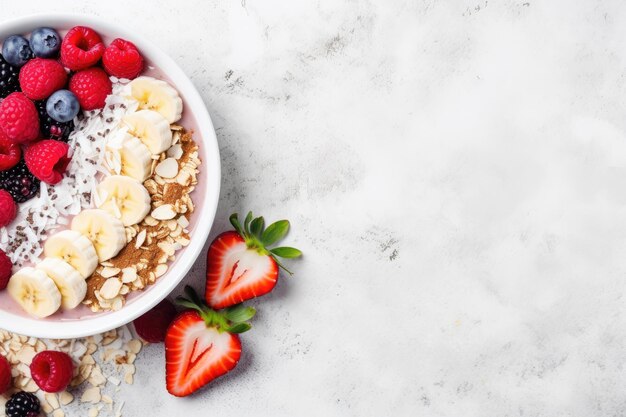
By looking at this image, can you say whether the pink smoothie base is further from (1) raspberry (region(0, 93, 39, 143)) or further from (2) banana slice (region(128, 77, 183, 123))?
(1) raspberry (region(0, 93, 39, 143))

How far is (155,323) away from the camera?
160cm

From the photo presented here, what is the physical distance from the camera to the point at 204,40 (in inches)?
62.9

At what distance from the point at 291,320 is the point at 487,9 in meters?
0.79

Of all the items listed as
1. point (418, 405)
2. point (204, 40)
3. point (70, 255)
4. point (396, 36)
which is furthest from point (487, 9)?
point (70, 255)

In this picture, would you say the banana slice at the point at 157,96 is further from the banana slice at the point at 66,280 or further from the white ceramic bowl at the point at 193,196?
the banana slice at the point at 66,280

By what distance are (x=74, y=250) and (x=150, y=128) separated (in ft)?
0.90

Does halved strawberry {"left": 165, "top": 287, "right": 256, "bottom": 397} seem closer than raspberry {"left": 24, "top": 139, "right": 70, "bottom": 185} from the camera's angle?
No

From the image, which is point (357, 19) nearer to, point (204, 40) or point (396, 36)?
point (396, 36)

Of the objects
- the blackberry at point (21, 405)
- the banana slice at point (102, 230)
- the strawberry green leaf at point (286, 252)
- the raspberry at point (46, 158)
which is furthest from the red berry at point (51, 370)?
the strawberry green leaf at point (286, 252)

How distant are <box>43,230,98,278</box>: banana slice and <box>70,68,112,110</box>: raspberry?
248 mm

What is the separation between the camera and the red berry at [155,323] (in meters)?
1.60

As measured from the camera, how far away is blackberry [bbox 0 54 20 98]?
1.38 metres

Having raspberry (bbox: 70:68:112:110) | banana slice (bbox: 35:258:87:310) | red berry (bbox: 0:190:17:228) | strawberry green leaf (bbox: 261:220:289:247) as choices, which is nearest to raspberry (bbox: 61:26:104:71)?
raspberry (bbox: 70:68:112:110)

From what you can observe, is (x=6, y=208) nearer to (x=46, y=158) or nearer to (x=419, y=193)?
(x=46, y=158)
